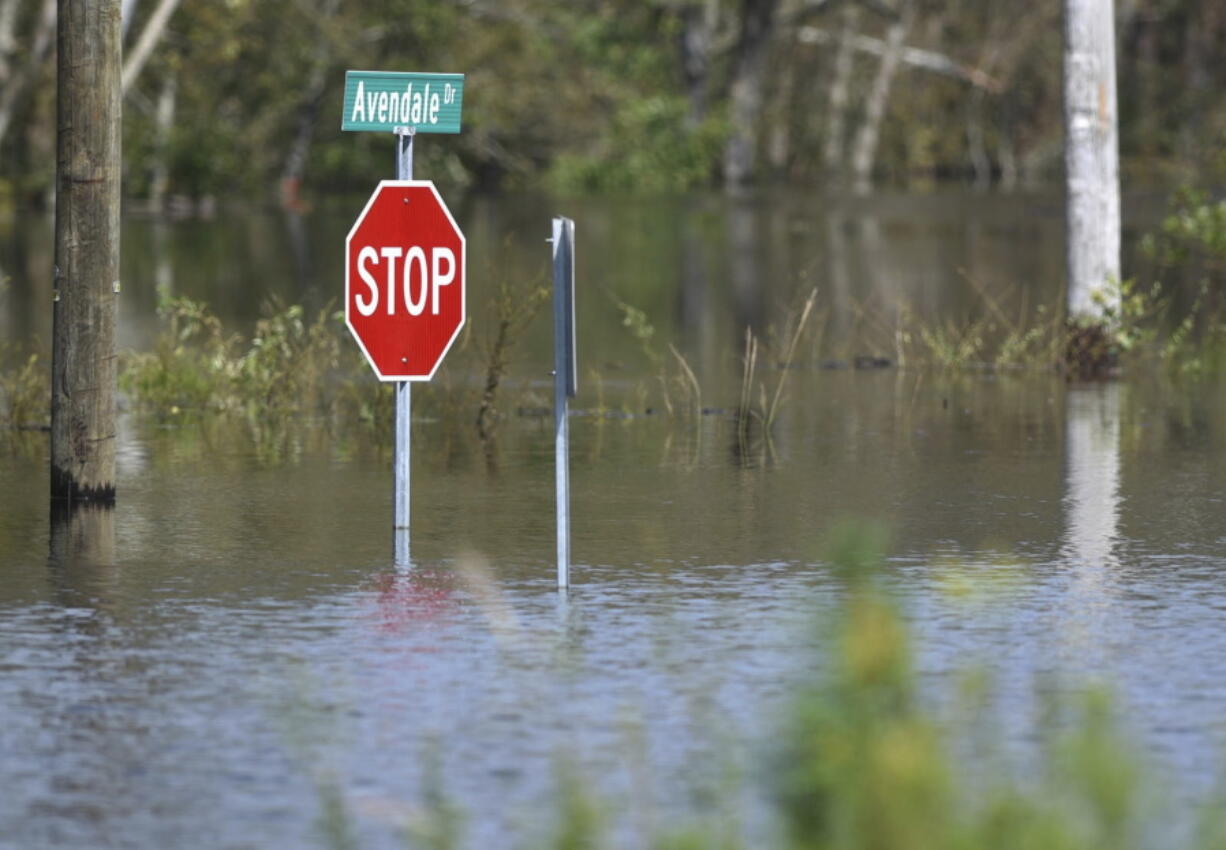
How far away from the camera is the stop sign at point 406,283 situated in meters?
12.1

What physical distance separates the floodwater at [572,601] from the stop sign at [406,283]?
2.61 ft

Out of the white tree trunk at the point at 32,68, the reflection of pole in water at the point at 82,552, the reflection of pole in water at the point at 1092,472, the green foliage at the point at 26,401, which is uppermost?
the white tree trunk at the point at 32,68

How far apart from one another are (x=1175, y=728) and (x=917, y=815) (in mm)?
3771

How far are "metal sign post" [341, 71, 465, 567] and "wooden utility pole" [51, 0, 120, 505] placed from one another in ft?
4.49

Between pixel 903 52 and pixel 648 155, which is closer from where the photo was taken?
pixel 648 155

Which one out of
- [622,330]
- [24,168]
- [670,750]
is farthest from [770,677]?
[24,168]

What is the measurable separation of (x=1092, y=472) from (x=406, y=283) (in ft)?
13.8

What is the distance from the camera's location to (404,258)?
12.2 metres

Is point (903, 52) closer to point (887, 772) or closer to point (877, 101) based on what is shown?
point (877, 101)

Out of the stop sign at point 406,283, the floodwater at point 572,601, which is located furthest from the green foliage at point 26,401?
the stop sign at point 406,283

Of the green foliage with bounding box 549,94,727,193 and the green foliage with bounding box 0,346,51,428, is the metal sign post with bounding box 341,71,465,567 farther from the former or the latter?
the green foliage with bounding box 549,94,727,193

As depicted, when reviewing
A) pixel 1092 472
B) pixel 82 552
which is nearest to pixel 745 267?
pixel 1092 472

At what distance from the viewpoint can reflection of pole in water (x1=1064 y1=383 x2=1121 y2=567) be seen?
12.2m

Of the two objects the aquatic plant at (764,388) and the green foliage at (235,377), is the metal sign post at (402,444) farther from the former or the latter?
the green foliage at (235,377)
